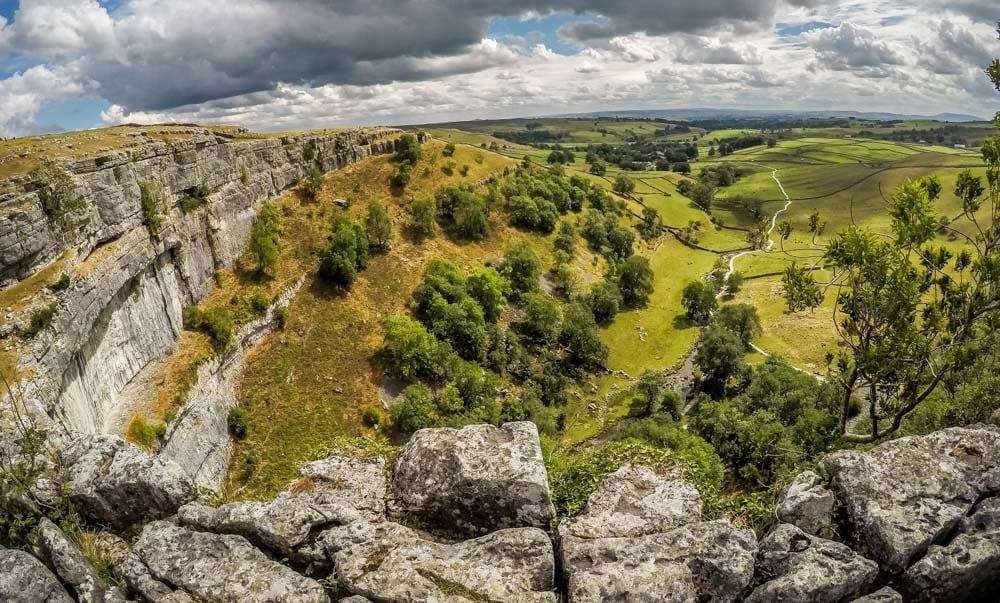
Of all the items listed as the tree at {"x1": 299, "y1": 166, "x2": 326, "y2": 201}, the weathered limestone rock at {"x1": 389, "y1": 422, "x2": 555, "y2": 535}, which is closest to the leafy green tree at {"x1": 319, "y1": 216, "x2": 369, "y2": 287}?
the tree at {"x1": 299, "y1": 166, "x2": 326, "y2": 201}

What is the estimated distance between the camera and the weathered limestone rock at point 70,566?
9.23 meters

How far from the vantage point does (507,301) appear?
8088cm

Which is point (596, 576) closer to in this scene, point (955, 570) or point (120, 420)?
point (955, 570)

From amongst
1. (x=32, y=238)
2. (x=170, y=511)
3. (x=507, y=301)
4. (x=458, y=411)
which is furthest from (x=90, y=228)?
(x=507, y=301)

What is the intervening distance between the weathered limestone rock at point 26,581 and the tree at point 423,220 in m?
72.5

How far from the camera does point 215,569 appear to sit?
9.69m

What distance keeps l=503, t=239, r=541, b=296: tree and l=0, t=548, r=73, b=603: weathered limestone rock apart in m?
73.5

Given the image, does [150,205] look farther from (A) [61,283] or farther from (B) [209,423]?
(B) [209,423]

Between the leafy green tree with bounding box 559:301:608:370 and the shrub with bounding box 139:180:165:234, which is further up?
the shrub with bounding box 139:180:165:234

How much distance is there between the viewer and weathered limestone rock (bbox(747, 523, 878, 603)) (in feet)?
28.7

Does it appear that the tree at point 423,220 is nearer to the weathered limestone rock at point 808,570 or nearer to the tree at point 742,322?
the tree at point 742,322

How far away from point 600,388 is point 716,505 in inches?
2376

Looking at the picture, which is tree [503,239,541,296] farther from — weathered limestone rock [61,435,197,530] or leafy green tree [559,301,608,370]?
weathered limestone rock [61,435,197,530]

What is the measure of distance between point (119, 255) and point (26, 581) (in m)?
30.8
